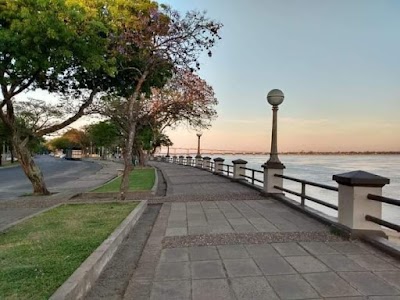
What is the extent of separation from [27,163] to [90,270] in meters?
11.8

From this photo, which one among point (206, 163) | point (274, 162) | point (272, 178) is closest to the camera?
point (274, 162)

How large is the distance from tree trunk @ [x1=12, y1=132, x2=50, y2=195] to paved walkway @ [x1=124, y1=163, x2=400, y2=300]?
28.6ft

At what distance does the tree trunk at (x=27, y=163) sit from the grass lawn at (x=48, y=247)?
597 cm

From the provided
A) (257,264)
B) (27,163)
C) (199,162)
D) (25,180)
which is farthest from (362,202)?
(199,162)

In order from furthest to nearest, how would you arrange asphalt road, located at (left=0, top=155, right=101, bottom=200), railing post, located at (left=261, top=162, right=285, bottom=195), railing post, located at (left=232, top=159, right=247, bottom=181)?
railing post, located at (left=232, top=159, right=247, bottom=181)
asphalt road, located at (left=0, top=155, right=101, bottom=200)
railing post, located at (left=261, top=162, right=285, bottom=195)

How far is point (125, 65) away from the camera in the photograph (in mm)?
13398

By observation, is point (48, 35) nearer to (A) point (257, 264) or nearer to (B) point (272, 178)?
(B) point (272, 178)

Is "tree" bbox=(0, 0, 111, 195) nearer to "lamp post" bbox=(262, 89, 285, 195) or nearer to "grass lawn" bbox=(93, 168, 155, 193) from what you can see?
"lamp post" bbox=(262, 89, 285, 195)

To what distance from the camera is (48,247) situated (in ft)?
18.9

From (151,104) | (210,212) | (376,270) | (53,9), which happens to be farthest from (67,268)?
(151,104)

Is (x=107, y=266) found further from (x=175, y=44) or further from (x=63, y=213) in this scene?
(x=175, y=44)

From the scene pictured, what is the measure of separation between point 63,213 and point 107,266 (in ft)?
15.2

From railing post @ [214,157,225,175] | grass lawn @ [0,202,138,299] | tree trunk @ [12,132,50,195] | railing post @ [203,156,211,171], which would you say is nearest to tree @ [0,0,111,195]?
tree trunk @ [12,132,50,195]

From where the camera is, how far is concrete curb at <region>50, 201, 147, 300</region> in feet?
12.5
